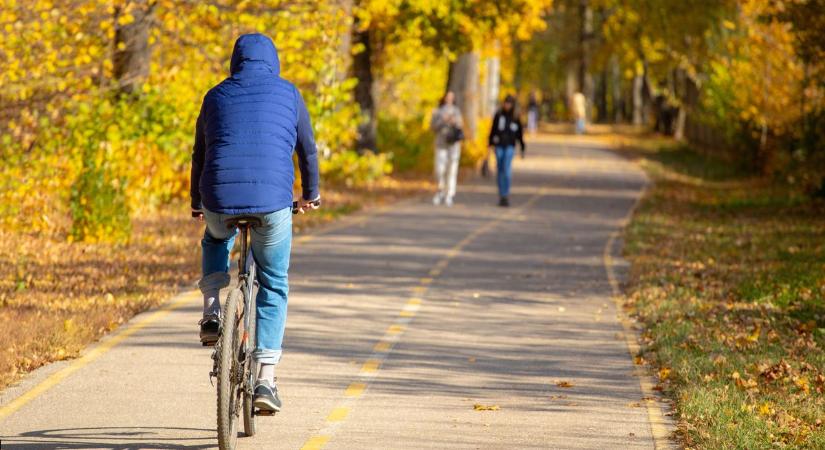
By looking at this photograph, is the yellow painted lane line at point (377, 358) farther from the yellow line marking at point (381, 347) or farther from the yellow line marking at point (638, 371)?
the yellow line marking at point (638, 371)

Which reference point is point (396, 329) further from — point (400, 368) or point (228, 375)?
point (228, 375)

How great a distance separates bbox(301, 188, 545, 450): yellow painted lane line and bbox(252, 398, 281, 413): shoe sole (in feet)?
0.80

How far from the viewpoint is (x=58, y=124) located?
19.4 metres

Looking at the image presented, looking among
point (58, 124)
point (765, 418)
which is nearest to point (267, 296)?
point (765, 418)

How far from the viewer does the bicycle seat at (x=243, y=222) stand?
24.6ft

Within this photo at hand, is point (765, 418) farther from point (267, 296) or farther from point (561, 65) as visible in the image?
point (561, 65)

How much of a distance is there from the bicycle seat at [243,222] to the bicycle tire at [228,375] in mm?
350

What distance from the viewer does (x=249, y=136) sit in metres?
7.52

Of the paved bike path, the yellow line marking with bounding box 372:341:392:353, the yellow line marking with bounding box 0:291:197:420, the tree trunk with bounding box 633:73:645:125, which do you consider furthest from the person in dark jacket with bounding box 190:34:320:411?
the tree trunk with bounding box 633:73:645:125

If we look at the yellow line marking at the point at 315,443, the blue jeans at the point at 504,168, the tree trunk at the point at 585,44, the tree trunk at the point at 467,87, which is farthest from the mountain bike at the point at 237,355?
the tree trunk at the point at 585,44

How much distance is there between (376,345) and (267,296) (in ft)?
11.6

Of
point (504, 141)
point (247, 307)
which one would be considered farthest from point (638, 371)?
point (504, 141)

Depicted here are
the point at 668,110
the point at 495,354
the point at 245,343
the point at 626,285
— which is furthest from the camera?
the point at 668,110

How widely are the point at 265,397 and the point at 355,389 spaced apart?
1.87 meters
